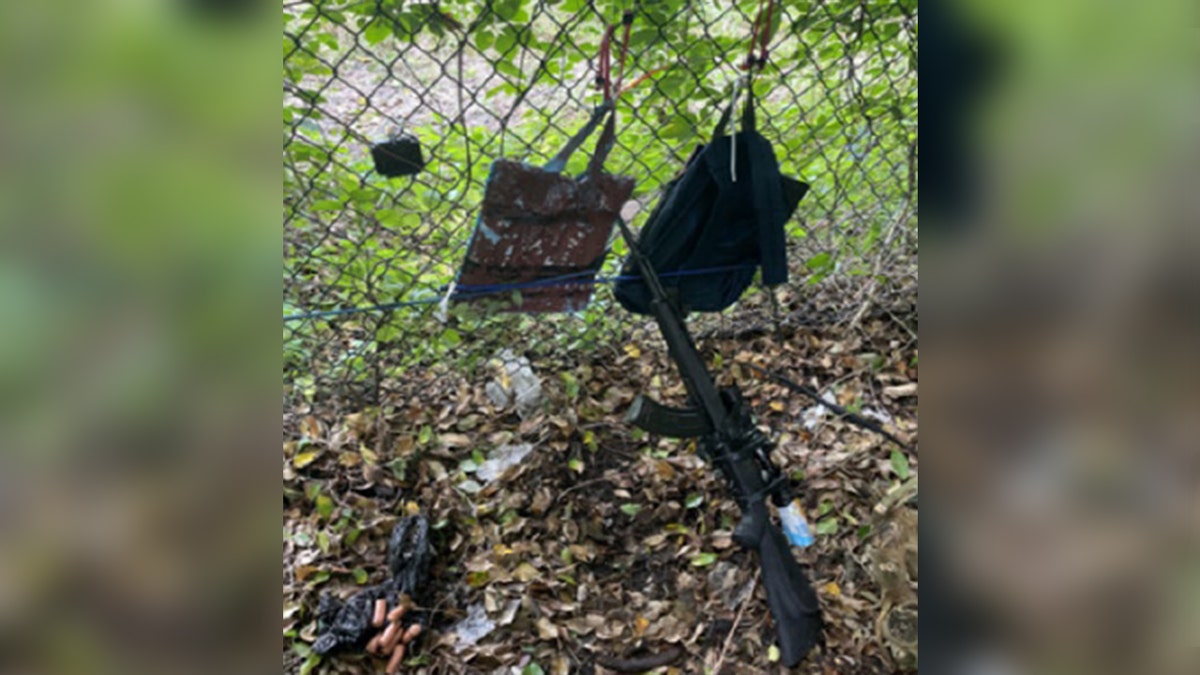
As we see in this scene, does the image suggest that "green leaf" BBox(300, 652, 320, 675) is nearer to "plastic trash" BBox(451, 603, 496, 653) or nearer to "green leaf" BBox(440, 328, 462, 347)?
"plastic trash" BBox(451, 603, 496, 653)

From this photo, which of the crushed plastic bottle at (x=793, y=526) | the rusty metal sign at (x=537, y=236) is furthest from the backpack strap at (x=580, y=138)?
the crushed plastic bottle at (x=793, y=526)

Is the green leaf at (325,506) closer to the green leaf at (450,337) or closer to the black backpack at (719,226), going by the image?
the green leaf at (450,337)

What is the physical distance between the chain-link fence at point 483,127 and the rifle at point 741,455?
279 mm

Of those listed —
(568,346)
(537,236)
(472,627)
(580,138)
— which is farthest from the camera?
(568,346)

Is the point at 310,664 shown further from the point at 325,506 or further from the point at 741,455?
the point at 741,455

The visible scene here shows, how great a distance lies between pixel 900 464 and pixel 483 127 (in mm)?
1502

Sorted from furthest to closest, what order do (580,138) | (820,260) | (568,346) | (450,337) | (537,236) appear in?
(568,346)
(820,260)
(450,337)
(537,236)
(580,138)

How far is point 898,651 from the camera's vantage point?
155 cm

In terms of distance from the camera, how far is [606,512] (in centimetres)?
207

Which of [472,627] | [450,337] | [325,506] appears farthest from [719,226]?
[325,506]

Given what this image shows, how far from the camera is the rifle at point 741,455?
5.22 feet
